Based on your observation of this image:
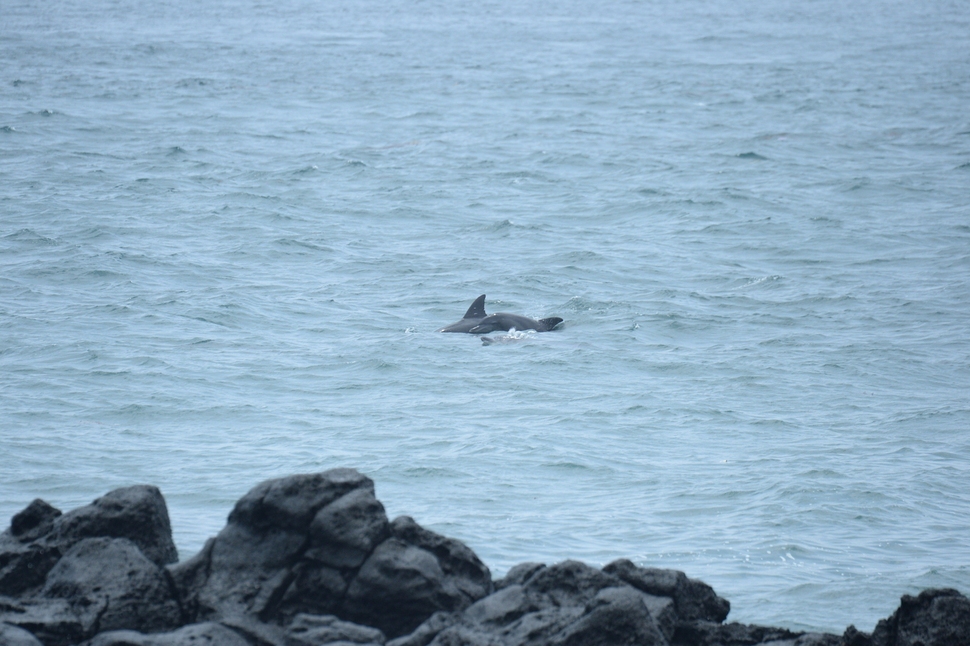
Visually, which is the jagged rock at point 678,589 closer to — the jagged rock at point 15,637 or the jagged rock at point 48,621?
the jagged rock at point 48,621

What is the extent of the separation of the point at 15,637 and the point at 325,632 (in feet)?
5.83

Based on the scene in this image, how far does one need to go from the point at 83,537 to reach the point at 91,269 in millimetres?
15474

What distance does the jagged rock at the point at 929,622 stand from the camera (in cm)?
786

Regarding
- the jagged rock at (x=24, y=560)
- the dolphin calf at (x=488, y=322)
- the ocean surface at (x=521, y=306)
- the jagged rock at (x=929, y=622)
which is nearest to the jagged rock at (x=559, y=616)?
the jagged rock at (x=929, y=622)

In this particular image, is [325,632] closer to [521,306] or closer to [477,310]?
[477,310]

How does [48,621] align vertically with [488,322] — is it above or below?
above

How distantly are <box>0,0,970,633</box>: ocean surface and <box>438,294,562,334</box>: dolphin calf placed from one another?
10.6 inches

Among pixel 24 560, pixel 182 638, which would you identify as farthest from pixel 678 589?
pixel 24 560

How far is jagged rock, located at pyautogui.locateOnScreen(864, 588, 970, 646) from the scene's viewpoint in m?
7.86

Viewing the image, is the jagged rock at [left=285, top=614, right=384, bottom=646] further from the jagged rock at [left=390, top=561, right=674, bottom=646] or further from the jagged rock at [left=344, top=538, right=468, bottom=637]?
the jagged rock at [left=344, top=538, right=468, bottom=637]

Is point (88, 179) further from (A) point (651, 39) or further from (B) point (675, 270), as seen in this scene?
(A) point (651, 39)

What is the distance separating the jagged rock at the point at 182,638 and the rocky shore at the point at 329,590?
0.05 ft

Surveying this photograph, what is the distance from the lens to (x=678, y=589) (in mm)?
8586

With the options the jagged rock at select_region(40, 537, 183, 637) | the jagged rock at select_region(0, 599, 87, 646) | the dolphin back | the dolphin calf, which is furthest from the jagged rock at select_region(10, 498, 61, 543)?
the dolphin back
